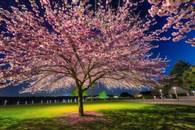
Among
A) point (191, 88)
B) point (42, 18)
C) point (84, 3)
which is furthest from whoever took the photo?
point (191, 88)

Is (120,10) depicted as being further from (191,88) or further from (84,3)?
(191,88)

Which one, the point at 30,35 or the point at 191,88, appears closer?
the point at 30,35

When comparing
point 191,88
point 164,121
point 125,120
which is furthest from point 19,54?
point 191,88

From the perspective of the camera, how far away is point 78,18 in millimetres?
23219

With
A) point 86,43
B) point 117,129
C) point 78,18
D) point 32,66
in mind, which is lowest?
point 117,129

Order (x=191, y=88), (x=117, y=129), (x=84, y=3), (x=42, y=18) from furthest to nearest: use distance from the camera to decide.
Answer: (x=191, y=88), (x=42, y=18), (x=84, y=3), (x=117, y=129)

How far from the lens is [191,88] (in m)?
95.7

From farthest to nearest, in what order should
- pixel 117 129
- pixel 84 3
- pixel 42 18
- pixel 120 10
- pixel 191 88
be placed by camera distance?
pixel 191 88, pixel 120 10, pixel 42 18, pixel 84 3, pixel 117 129

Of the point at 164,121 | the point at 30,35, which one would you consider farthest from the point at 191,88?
the point at 30,35

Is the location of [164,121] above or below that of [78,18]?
below

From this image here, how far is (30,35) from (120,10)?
336 inches

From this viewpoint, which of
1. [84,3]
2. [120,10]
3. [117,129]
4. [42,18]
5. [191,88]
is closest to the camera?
[117,129]

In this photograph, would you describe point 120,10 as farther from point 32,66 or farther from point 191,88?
point 191,88

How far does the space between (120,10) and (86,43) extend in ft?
17.2
